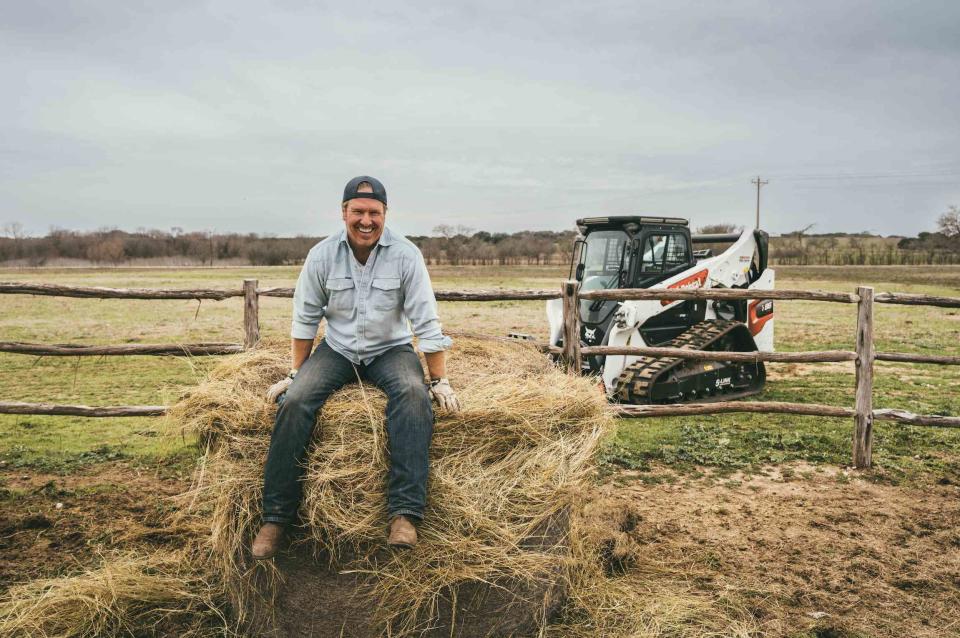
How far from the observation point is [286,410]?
3.14 metres

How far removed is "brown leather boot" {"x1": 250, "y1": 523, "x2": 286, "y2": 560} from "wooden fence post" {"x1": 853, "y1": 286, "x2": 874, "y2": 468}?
5.22m

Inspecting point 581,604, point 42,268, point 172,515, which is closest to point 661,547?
point 581,604

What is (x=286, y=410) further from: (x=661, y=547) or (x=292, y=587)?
(x=661, y=547)

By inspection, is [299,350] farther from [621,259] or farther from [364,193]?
[621,259]

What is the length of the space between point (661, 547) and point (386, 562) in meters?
2.15

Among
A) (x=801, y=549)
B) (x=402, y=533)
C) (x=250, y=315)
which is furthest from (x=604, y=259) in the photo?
(x=402, y=533)

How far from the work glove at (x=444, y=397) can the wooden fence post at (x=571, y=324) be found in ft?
9.00

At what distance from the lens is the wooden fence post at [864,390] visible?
6137 mm

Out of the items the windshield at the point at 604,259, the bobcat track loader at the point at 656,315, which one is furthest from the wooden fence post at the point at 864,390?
the windshield at the point at 604,259

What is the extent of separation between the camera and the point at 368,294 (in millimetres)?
3502

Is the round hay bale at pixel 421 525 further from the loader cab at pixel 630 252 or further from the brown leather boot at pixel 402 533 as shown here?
the loader cab at pixel 630 252

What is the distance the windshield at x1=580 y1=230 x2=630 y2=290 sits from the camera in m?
9.13

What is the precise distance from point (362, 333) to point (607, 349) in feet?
10.9

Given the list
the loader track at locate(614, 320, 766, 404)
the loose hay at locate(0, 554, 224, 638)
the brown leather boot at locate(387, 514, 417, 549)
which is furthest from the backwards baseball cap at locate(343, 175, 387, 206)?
the loader track at locate(614, 320, 766, 404)
